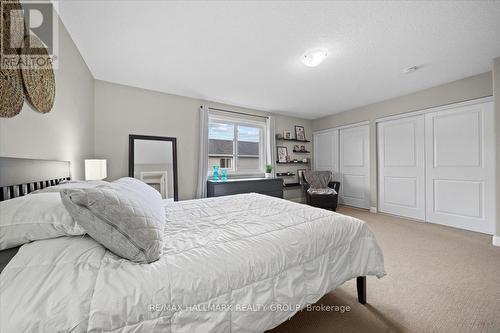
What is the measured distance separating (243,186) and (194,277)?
3.01m

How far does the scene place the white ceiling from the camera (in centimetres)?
162

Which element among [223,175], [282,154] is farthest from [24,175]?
[282,154]

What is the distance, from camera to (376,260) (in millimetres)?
1439

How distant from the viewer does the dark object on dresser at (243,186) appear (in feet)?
11.7

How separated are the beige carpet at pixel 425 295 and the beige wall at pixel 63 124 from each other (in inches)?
77.9

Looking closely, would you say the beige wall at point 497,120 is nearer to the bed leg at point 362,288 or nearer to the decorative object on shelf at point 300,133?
the bed leg at point 362,288

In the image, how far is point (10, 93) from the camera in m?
0.98

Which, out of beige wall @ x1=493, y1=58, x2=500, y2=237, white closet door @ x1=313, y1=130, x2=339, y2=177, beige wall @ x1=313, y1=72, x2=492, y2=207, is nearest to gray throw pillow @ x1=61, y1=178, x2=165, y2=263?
beige wall @ x1=493, y1=58, x2=500, y2=237

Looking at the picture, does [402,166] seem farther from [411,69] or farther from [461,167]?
[411,69]

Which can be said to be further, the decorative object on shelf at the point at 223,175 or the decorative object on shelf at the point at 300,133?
the decorative object on shelf at the point at 300,133

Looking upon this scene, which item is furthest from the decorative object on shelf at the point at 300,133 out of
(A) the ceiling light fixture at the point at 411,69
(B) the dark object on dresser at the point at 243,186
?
(A) the ceiling light fixture at the point at 411,69

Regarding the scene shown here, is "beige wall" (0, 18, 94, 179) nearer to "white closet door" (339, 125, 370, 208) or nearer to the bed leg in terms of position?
the bed leg

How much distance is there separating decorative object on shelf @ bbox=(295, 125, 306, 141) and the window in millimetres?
1056

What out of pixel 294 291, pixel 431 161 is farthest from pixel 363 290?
pixel 431 161
